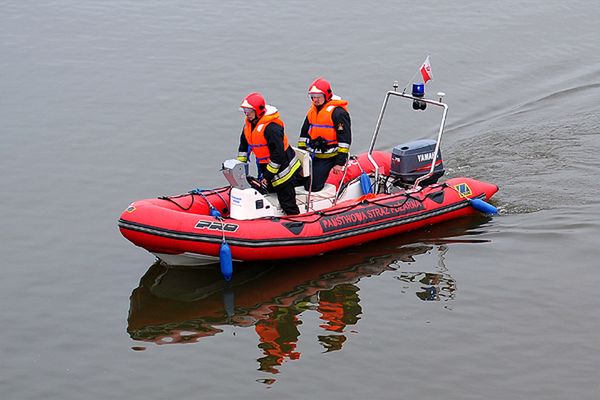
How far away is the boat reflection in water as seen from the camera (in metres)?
8.52

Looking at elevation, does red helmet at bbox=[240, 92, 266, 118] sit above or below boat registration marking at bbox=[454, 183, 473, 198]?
above

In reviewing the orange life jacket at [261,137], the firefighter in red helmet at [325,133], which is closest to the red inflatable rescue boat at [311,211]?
the firefighter in red helmet at [325,133]

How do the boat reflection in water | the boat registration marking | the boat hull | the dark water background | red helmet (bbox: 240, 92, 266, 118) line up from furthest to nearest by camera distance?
the boat registration marking, red helmet (bbox: 240, 92, 266, 118), the boat hull, the boat reflection in water, the dark water background

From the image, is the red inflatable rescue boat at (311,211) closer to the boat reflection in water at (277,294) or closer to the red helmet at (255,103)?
the boat reflection in water at (277,294)

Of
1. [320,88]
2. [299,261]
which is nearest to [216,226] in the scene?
[299,261]

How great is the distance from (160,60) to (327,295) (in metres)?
7.09

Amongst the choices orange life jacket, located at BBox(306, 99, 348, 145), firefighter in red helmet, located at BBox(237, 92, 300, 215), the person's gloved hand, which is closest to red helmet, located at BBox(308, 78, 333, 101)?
orange life jacket, located at BBox(306, 99, 348, 145)

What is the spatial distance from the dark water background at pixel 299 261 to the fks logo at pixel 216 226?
0.63 metres

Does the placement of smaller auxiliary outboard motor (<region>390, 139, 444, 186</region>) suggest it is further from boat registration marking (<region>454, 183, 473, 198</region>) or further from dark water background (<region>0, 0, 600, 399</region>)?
dark water background (<region>0, 0, 600, 399</region>)

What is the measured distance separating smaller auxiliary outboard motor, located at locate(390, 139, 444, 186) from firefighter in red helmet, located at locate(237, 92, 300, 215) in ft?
4.50

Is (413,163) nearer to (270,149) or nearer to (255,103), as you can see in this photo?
(270,149)

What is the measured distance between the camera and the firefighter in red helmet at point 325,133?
9789 mm

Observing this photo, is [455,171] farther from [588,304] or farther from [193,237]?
[193,237]

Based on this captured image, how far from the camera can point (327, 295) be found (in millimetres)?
9188
